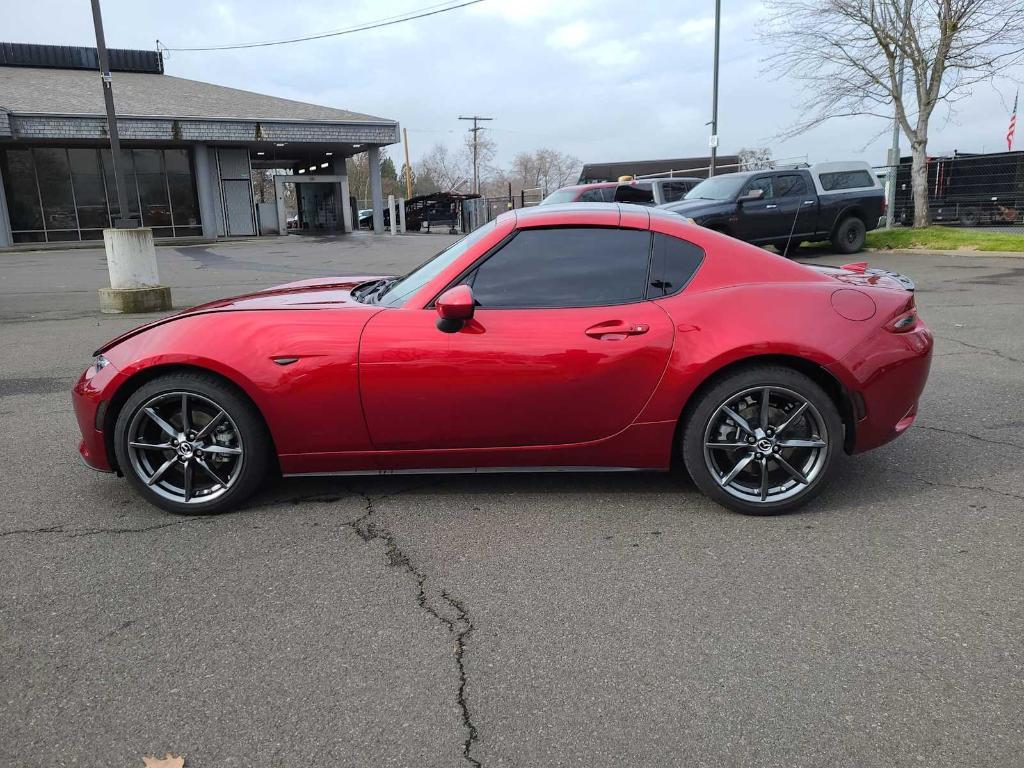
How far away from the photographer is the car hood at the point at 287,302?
3852mm

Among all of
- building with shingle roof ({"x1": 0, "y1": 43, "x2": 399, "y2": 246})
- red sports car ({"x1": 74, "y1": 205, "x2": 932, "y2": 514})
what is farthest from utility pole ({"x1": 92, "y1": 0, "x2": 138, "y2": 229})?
building with shingle roof ({"x1": 0, "y1": 43, "x2": 399, "y2": 246})

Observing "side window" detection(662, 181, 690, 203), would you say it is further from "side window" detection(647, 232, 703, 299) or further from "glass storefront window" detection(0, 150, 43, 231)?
"glass storefront window" detection(0, 150, 43, 231)

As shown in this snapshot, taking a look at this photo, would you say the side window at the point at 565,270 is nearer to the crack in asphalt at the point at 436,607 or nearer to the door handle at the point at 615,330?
the door handle at the point at 615,330

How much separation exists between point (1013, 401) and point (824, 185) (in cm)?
1156

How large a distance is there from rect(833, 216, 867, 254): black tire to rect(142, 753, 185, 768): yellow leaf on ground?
1646cm

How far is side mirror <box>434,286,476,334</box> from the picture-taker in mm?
3404

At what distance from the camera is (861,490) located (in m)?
3.92

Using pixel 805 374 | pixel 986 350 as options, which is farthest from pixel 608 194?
pixel 805 374

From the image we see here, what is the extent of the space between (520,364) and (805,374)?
1.36 meters

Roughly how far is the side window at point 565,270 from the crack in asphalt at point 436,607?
1.16m

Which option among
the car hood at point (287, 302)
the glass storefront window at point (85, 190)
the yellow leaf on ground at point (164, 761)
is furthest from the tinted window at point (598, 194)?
the glass storefront window at point (85, 190)

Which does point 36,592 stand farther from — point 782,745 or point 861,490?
point 861,490

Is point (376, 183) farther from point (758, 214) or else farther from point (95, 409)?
point (95, 409)

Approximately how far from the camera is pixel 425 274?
3.96m
